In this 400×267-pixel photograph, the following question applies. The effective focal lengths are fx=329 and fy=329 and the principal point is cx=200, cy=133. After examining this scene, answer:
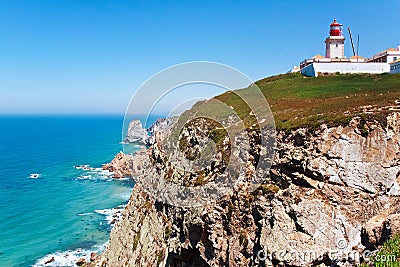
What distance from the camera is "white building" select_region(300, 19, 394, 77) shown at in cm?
3491

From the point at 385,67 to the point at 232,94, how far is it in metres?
16.2

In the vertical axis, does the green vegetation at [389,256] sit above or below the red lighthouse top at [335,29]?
below

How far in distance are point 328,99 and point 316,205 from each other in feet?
37.2

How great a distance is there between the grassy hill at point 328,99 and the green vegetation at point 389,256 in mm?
6698

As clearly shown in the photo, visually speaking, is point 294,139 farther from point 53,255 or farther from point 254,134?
point 53,255

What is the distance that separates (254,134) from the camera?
19719mm

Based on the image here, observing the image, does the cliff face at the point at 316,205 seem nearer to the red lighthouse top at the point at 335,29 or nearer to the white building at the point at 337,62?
the white building at the point at 337,62

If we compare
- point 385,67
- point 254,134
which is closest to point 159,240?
point 254,134

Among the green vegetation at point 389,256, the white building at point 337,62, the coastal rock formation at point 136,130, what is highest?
the white building at point 337,62

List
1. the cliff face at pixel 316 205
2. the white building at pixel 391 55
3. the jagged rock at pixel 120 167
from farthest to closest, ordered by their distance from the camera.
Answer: the jagged rock at pixel 120 167 → the white building at pixel 391 55 → the cliff face at pixel 316 205

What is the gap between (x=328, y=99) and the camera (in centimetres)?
2398

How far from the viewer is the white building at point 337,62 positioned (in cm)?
3491

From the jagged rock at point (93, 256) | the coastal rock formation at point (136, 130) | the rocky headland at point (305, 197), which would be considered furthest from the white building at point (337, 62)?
the jagged rock at point (93, 256)

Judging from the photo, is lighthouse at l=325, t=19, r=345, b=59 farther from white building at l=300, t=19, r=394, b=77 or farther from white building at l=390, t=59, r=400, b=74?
white building at l=390, t=59, r=400, b=74
